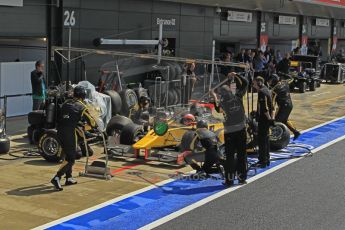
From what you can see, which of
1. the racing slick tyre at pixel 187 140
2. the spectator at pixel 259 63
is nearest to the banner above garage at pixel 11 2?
the racing slick tyre at pixel 187 140

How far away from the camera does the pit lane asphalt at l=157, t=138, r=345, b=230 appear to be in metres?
7.67

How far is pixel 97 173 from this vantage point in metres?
10.0

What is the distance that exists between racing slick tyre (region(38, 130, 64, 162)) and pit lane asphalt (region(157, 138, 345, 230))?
11.7 ft

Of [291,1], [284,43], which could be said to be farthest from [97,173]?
[284,43]

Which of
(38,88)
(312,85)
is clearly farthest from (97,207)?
(312,85)

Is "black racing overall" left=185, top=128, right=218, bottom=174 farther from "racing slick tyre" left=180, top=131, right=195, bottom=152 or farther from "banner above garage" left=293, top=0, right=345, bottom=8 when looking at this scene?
"banner above garage" left=293, top=0, right=345, bottom=8

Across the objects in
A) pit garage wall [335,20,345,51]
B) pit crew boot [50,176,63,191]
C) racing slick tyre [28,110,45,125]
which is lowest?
pit crew boot [50,176,63,191]

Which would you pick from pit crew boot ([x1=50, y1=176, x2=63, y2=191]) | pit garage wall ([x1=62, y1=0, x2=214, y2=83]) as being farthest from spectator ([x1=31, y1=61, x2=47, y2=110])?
pit crew boot ([x1=50, y1=176, x2=63, y2=191])

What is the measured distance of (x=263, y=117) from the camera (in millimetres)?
11016

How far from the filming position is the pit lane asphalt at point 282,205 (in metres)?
7.67

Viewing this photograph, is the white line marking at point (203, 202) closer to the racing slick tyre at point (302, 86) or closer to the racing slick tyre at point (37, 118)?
the racing slick tyre at point (37, 118)

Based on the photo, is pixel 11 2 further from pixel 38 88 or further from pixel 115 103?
pixel 115 103

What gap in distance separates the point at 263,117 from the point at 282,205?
9.10 ft

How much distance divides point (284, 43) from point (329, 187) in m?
29.7
